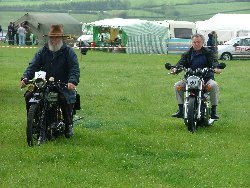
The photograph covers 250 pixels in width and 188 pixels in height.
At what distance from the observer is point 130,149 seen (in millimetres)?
10930

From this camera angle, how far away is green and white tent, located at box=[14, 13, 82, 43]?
57094 mm

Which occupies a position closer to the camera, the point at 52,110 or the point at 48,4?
the point at 52,110

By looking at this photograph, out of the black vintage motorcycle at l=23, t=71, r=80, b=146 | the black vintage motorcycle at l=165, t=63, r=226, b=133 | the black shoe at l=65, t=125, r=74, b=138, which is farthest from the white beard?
the black vintage motorcycle at l=165, t=63, r=226, b=133

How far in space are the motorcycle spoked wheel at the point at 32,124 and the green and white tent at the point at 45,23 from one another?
147ft

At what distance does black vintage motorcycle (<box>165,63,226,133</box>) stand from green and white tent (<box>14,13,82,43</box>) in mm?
42797

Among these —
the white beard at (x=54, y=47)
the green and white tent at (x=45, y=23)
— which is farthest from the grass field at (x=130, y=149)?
the green and white tent at (x=45, y=23)

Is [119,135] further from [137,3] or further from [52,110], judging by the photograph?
[137,3]

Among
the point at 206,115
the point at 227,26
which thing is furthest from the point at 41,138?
the point at 227,26

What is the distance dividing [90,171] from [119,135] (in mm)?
3100

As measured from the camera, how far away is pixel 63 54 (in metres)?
11.6

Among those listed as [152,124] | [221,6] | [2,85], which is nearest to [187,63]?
[152,124]

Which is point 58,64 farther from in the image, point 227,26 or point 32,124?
point 227,26

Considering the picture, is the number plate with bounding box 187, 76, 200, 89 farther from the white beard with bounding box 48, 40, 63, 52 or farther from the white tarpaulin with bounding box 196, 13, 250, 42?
the white tarpaulin with bounding box 196, 13, 250, 42

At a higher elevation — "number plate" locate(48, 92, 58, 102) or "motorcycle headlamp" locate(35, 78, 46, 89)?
"motorcycle headlamp" locate(35, 78, 46, 89)
